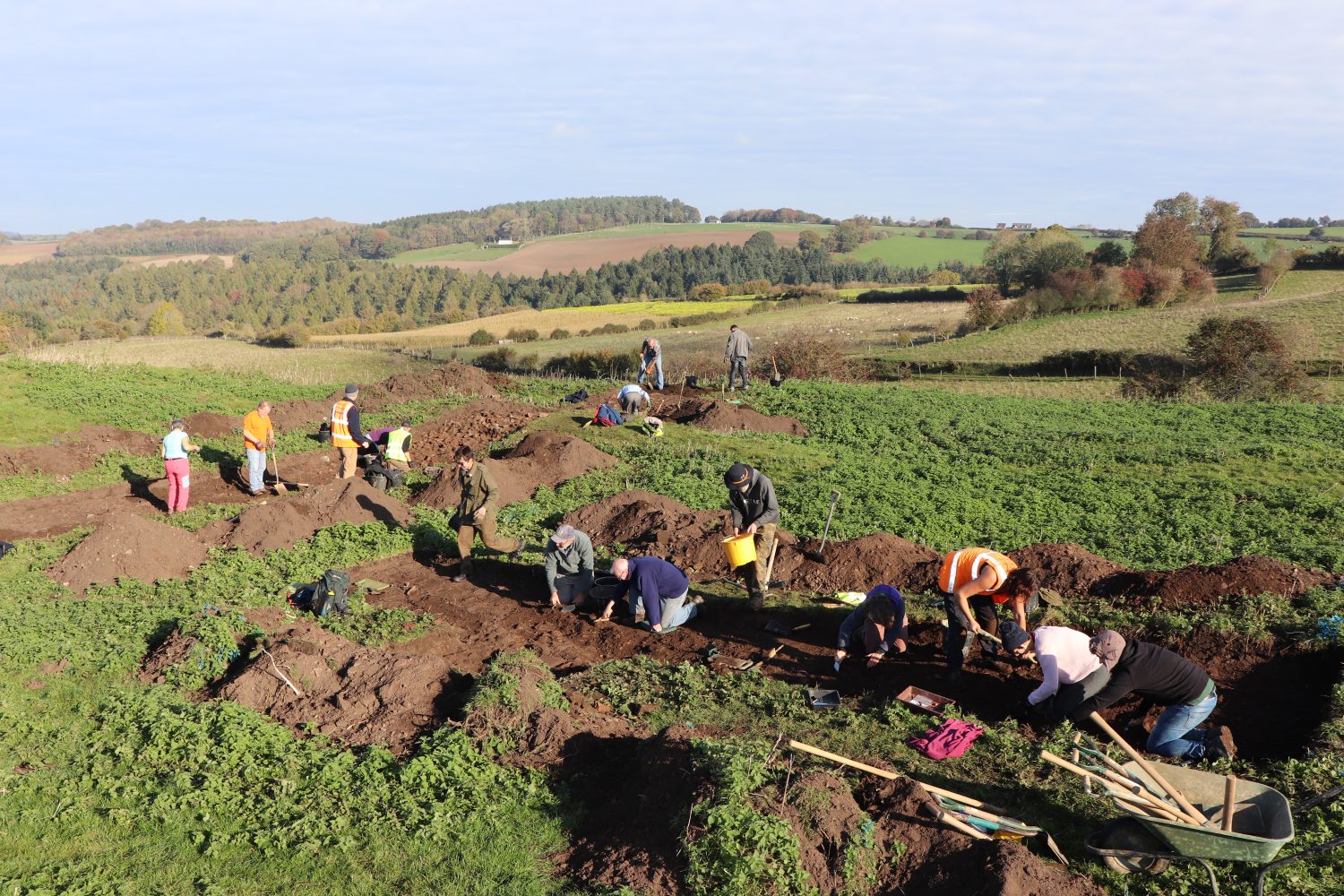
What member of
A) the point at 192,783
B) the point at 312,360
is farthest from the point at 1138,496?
the point at 312,360

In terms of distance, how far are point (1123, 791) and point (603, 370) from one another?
122 feet

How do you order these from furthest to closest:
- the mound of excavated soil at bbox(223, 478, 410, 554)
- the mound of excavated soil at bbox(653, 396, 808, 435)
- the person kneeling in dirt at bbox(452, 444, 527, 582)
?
1. the mound of excavated soil at bbox(653, 396, 808, 435)
2. the mound of excavated soil at bbox(223, 478, 410, 554)
3. the person kneeling in dirt at bbox(452, 444, 527, 582)

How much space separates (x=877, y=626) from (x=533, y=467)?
9901 millimetres

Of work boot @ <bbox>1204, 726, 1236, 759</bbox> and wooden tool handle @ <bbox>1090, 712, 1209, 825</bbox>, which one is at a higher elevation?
wooden tool handle @ <bbox>1090, 712, 1209, 825</bbox>

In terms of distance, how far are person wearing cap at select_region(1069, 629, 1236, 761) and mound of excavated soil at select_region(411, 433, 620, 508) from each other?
441 inches

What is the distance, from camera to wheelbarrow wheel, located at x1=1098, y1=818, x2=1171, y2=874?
6.09 meters

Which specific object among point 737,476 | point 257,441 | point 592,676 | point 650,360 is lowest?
point 592,676

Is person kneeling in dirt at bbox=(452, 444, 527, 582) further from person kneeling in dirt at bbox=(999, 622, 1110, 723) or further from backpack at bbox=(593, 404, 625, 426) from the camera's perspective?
backpack at bbox=(593, 404, 625, 426)

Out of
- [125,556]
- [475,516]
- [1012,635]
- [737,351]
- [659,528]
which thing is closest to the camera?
[1012,635]

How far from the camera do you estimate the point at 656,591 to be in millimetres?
10945

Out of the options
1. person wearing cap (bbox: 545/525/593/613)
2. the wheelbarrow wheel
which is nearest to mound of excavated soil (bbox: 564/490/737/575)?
person wearing cap (bbox: 545/525/593/613)

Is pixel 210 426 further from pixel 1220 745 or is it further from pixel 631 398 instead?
pixel 1220 745

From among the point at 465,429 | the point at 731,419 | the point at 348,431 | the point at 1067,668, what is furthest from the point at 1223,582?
the point at 465,429

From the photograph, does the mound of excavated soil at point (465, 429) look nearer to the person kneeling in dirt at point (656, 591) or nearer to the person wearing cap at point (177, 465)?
the person wearing cap at point (177, 465)
